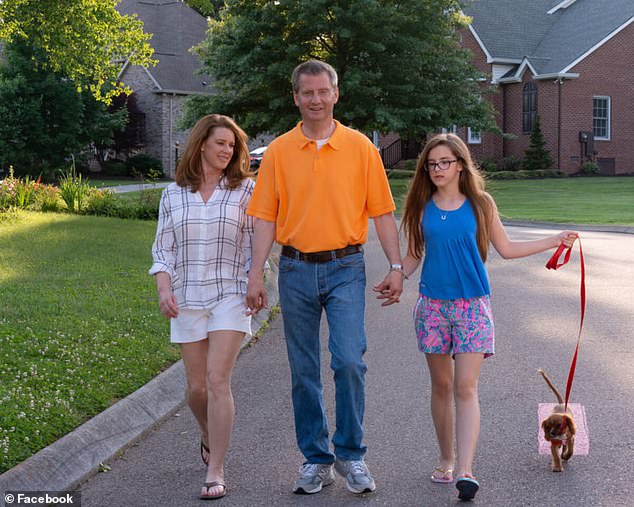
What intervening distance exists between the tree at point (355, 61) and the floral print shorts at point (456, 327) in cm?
2652

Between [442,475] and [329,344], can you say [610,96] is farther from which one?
[329,344]

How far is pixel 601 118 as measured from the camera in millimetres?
46531

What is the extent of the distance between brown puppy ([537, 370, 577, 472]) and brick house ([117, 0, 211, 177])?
40.8m

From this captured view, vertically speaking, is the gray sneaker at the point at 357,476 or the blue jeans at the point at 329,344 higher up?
the blue jeans at the point at 329,344

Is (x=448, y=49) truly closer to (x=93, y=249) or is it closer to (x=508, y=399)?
(x=93, y=249)

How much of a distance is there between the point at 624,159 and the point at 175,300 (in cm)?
4480

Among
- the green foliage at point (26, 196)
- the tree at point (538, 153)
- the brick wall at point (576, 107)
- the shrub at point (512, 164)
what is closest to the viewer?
the green foliage at point (26, 196)

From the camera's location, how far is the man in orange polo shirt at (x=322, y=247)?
16.2 feet

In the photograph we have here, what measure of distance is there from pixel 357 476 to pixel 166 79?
4504 centimetres

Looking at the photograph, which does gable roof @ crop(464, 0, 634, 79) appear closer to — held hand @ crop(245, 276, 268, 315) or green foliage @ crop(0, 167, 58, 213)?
green foliage @ crop(0, 167, 58, 213)

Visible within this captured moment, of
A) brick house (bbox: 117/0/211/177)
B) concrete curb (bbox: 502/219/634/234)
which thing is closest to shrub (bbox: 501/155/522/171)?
brick house (bbox: 117/0/211/177)

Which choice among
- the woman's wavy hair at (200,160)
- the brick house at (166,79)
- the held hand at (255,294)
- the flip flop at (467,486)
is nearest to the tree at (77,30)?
the woman's wavy hair at (200,160)

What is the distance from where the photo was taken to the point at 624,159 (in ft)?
154

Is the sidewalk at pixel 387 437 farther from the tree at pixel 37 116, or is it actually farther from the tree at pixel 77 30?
the tree at pixel 37 116
